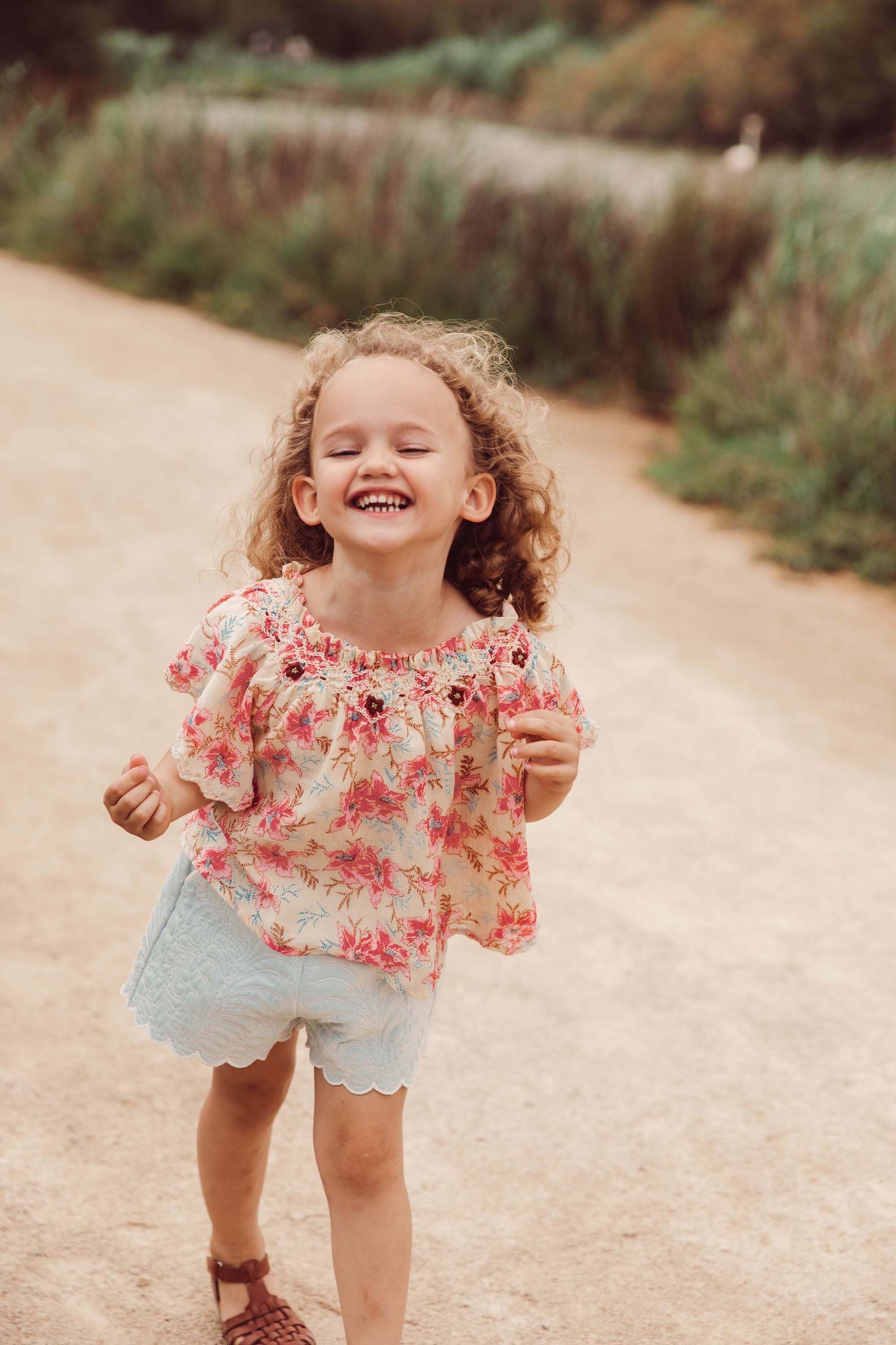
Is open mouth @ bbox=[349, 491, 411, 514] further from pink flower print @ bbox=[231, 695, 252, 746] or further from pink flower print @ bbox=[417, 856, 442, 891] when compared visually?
pink flower print @ bbox=[417, 856, 442, 891]

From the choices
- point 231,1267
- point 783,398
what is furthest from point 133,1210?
point 783,398

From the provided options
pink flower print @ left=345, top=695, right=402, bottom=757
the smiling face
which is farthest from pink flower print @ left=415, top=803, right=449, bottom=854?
the smiling face

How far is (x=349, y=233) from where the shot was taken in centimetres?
922

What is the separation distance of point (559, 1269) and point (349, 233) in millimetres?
7913

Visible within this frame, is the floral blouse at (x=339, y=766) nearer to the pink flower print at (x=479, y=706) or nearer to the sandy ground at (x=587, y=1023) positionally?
the pink flower print at (x=479, y=706)

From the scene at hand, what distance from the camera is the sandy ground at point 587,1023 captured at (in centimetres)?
225

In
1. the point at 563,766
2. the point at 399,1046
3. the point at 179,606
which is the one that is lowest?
the point at 179,606

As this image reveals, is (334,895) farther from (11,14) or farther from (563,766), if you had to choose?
(11,14)

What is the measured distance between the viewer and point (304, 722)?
1788mm

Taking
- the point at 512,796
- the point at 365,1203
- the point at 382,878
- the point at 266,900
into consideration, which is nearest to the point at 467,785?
the point at 512,796

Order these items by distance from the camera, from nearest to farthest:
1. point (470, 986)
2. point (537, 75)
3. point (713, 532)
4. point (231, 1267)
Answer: point (231, 1267)
point (470, 986)
point (713, 532)
point (537, 75)

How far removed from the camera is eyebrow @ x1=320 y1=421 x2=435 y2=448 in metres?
1.81

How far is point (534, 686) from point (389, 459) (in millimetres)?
343

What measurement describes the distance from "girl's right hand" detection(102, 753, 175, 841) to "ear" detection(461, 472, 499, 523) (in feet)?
1.76
